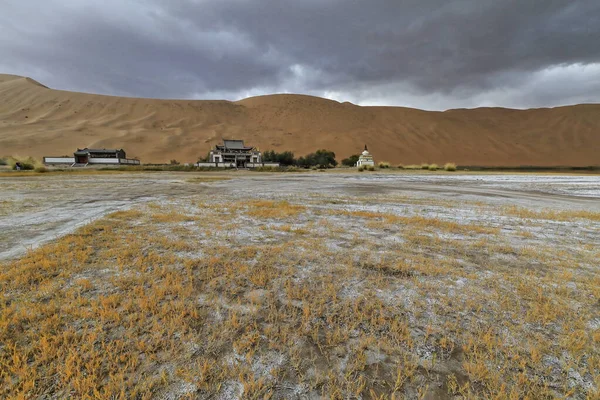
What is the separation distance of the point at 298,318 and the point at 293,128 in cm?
9104

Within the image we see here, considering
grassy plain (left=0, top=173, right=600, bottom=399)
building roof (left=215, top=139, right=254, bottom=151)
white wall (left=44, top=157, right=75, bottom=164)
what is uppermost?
building roof (left=215, top=139, right=254, bottom=151)

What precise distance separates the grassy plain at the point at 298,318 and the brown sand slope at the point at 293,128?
67132 mm

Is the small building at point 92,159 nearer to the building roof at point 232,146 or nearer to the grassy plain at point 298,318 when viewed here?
the building roof at point 232,146

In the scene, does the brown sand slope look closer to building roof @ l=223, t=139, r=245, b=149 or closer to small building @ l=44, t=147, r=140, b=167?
small building @ l=44, t=147, r=140, b=167

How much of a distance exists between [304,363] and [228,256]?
8.65ft

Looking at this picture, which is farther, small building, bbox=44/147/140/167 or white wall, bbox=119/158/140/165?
white wall, bbox=119/158/140/165

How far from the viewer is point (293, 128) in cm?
8981

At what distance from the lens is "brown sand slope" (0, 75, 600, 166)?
69.9 meters

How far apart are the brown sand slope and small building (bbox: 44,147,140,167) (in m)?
8.79

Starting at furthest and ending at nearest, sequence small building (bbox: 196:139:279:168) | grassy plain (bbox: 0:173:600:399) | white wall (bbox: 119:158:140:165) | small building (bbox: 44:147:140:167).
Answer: small building (bbox: 196:139:279:168), white wall (bbox: 119:158:140:165), small building (bbox: 44:147:140:167), grassy plain (bbox: 0:173:600:399)

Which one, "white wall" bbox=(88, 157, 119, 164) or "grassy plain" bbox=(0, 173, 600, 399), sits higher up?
"white wall" bbox=(88, 157, 119, 164)

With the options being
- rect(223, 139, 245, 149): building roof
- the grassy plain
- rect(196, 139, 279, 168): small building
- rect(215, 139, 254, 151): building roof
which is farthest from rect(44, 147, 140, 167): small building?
the grassy plain

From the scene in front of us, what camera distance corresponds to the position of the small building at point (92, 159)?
48644 mm

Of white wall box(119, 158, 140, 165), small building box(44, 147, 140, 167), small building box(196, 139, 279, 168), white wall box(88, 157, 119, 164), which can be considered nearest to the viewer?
small building box(44, 147, 140, 167)
